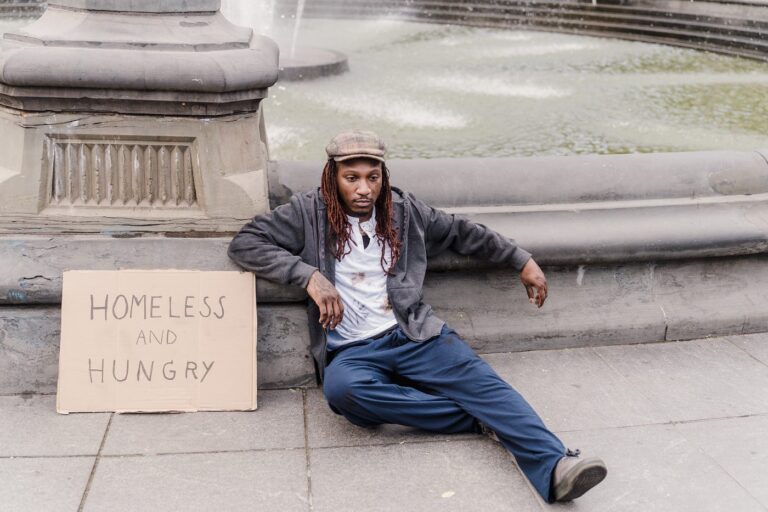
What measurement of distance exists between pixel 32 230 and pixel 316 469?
1.54 meters

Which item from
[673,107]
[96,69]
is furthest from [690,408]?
[673,107]

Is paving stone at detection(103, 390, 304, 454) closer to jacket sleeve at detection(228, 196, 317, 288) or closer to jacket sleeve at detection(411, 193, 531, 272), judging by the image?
jacket sleeve at detection(228, 196, 317, 288)

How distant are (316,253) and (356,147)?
18.0 inches

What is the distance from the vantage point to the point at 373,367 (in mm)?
3545

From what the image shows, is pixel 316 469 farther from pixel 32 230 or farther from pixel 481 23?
pixel 481 23

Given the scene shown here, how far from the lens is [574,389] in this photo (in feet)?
12.8

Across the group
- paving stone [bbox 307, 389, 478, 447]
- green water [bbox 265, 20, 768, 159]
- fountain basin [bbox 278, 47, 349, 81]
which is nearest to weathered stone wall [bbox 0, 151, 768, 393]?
paving stone [bbox 307, 389, 478, 447]

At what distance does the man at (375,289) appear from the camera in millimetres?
3455

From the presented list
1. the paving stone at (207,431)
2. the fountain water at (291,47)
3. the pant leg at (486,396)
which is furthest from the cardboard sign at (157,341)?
the fountain water at (291,47)

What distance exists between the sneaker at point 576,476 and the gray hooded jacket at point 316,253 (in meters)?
0.80

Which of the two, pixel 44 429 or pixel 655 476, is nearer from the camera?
pixel 655 476

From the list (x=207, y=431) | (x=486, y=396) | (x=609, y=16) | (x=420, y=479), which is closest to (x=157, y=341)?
(x=207, y=431)

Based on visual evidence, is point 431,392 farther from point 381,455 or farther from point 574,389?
point 574,389

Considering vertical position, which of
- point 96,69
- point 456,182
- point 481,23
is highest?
point 96,69
